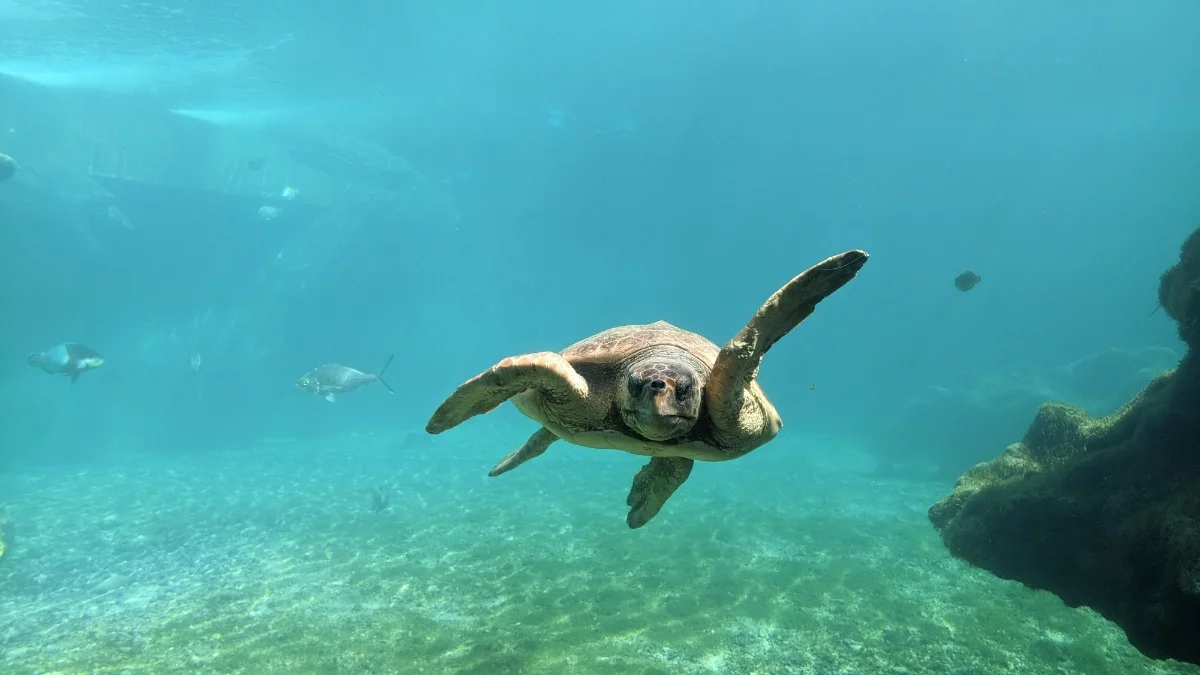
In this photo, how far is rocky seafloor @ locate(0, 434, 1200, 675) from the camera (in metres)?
6.52

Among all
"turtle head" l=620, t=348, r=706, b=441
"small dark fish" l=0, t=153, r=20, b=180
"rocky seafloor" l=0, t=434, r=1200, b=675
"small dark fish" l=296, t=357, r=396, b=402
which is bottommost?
"rocky seafloor" l=0, t=434, r=1200, b=675

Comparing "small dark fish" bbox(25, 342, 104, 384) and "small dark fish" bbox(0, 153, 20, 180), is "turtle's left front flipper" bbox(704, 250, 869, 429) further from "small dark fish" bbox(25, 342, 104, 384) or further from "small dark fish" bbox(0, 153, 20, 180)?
"small dark fish" bbox(0, 153, 20, 180)

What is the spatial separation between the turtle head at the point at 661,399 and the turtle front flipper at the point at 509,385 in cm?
45

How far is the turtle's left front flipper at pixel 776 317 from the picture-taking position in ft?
10.6

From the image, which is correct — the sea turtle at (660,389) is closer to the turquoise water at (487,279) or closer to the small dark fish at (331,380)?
the turquoise water at (487,279)

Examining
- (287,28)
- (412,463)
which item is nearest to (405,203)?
(287,28)

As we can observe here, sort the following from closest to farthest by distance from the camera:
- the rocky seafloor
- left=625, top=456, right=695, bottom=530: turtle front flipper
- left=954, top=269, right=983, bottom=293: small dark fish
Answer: left=625, top=456, right=695, bottom=530: turtle front flipper, the rocky seafloor, left=954, top=269, right=983, bottom=293: small dark fish

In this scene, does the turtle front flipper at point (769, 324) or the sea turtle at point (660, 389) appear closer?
the turtle front flipper at point (769, 324)

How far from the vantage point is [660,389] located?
11.2ft

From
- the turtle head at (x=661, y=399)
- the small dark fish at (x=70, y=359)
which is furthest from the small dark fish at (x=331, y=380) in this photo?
the turtle head at (x=661, y=399)

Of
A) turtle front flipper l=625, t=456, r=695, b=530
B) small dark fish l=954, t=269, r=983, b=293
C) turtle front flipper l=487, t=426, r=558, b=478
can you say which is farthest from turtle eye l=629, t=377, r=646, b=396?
small dark fish l=954, t=269, r=983, b=293

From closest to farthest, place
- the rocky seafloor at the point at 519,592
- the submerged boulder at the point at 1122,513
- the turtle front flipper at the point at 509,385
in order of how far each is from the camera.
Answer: the turtle front flipper at the point at 509,385 → the submerged boulder at the point at 1122,513 → the rocky seafloor at the point at 519,592

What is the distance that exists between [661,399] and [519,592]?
20.7ft

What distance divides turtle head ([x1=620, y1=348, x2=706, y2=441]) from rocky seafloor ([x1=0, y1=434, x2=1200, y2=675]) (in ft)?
13.1
